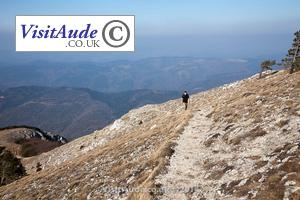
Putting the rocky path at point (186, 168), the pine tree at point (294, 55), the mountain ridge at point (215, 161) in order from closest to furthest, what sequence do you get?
the mountain ridge at point (215, 161) → the rocky path at point (186, 168) → the pine tree at point (294, 55)

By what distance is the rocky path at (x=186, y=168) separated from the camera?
2602 cm

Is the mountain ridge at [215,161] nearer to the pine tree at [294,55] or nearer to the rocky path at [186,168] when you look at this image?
the rocky path at [186,168]

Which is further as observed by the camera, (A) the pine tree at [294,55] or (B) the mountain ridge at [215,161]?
(A) the pine tree at [294,55]

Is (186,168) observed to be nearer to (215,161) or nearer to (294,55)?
(215,161)

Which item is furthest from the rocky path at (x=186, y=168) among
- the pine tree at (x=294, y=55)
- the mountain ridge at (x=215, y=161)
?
the pine tree at (x=294, y=55)

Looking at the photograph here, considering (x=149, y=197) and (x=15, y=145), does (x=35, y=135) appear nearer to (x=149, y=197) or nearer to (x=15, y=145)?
(x=15, y=145)

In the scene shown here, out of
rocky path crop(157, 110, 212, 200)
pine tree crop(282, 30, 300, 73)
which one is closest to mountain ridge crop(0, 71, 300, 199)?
rocky path crop(157, 110, 212, 200)

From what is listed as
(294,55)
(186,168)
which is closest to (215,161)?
(186,168)

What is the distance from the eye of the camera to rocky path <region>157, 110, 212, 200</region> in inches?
1024

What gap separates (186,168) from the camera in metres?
30.0

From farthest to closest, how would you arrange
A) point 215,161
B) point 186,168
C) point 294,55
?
point 294,55, point 186,168, point 215,161

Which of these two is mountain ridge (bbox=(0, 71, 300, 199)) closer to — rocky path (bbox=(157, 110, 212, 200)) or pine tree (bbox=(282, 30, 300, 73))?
rocky path (bbox=(157, 110, 212, 200))

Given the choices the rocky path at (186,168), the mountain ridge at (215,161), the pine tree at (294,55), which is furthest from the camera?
the pine tree at (294,55)

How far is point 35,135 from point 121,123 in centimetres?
8362
